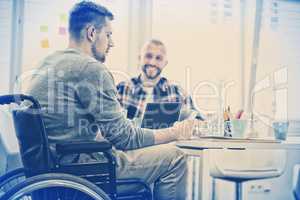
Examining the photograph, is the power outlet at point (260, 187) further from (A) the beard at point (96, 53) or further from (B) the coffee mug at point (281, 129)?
(A) the beard at point (96, 53)

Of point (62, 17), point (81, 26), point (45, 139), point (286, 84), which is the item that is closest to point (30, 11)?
point (62, 17)

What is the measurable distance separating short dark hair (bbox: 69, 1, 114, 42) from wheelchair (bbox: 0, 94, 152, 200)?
0.49 meters

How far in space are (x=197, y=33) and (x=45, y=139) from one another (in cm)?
142

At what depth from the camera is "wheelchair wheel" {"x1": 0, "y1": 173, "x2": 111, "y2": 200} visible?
0.97m

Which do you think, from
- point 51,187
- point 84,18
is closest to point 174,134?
point 51,187

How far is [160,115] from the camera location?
5.12 feet

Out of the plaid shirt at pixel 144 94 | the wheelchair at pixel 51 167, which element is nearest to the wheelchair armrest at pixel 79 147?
the wheelchair at pixel 51 167

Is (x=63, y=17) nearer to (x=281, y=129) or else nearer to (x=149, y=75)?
(x=149, y=75)

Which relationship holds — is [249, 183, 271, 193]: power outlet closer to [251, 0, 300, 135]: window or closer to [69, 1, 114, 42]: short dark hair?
[251, 0, 300, 135]: window

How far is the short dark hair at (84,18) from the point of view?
144 centimetres

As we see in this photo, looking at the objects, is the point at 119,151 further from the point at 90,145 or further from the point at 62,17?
the point at 62,17

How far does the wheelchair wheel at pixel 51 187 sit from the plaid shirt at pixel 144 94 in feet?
3.47

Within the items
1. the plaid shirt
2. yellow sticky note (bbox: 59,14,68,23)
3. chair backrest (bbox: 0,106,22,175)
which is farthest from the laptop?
yellow sticky note (bbox: 59,14,68,23)

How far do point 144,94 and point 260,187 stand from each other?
912 millimetres
